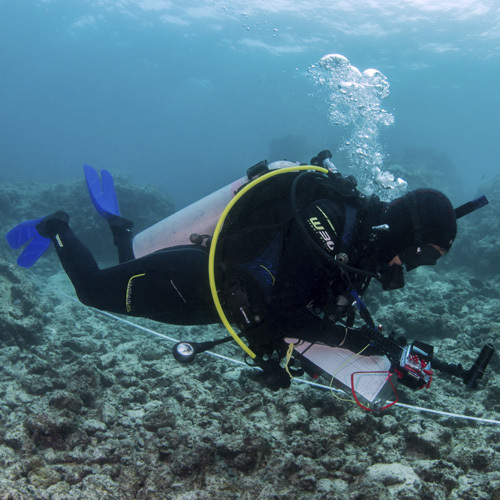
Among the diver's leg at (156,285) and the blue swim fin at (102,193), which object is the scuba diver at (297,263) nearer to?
the diver's leg at (156,285)

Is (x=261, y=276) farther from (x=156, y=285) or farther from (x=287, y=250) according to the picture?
(x=156, y=285)

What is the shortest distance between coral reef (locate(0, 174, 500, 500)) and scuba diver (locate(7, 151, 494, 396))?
67cm

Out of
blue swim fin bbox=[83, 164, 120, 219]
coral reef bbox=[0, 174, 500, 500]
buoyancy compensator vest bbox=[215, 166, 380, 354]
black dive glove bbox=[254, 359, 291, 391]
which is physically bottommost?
coral reef bbox=[0, 174, 500, 500]

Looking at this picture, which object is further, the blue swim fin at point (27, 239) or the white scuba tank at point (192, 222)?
the blue swim fin at point (27, 239)

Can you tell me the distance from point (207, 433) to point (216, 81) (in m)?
80.3

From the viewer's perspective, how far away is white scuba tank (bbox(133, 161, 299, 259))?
325cm

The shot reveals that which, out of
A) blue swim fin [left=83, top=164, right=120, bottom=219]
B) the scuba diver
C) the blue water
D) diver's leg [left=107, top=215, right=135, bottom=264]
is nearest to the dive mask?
the scuba diver

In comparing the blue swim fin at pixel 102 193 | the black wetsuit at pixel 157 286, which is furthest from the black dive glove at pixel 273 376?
the blue swim fin at pixel 102 193

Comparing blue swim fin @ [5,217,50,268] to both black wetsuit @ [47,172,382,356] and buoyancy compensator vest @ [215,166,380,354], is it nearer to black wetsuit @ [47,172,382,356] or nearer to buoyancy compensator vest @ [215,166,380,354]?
black wetsuit @ [47,172,382,356]

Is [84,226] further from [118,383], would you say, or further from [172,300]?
[172,300]

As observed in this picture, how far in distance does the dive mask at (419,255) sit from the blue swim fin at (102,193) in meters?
3.61

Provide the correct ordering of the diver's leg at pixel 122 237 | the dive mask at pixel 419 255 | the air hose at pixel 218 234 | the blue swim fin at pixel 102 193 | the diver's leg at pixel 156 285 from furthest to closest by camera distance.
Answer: the blue swim fin at pixel 102 193 → the diver's leg at pixel 122 237 → the diver's leg at pixel 156 285 → the air hose at pixel 218 234 → the dive mask at pixel 419 255

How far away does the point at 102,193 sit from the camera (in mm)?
4793

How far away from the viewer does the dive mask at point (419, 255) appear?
8.26 feet
